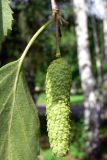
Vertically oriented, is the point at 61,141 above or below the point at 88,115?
above

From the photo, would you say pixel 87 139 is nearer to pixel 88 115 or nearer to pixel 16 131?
pixel 88 115

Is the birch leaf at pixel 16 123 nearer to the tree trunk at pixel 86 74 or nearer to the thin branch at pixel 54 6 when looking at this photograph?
the thin branch at pixel 54 6

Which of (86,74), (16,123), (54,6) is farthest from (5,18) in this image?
(86,74)

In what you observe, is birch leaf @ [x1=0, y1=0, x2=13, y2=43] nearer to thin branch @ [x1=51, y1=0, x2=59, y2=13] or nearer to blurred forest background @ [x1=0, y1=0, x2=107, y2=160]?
thin branch @ [x1=51, y1=0, x2=59, y2=13]

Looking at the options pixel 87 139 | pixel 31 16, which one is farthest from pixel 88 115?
pixel 31 16

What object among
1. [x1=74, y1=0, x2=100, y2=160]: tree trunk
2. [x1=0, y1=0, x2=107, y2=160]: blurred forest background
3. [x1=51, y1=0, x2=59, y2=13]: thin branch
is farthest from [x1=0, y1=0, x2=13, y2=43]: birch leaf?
[x1=74, y1=0, x2=100, y2=160]: tree trunk

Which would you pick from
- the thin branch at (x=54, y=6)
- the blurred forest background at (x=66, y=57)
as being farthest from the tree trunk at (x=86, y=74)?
the thin branch at (x=54, y=6)

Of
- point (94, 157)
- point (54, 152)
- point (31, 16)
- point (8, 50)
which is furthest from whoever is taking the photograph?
point (94, 157)
